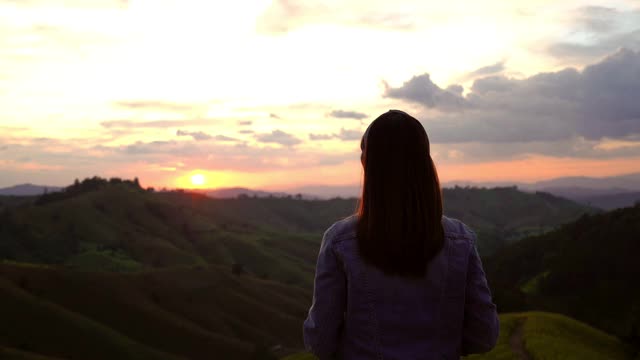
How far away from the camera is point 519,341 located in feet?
123

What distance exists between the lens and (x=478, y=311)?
457 centimetres

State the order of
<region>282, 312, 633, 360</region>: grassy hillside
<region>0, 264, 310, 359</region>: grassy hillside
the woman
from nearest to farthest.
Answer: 1. the woman
2. <region>282, 312, 633, 360</region>: grassy hillside
3. <region>0, 264, 310, 359</region>: grassy hillside

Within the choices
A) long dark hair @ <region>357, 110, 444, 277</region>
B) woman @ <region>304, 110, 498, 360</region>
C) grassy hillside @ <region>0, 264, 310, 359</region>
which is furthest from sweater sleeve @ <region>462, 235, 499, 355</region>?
grassy hillside @ <region>0, 264, 310, 359</region>

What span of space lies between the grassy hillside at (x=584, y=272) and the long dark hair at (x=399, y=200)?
6065 centimetres

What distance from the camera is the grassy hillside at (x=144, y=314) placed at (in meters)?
95.9

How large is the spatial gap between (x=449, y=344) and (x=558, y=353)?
1188 inches

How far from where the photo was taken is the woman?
4309 mm

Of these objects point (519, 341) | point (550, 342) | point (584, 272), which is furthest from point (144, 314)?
point (550, 342)

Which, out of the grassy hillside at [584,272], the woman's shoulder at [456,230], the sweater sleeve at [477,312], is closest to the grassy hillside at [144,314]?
the grassy hillside at [584,272]

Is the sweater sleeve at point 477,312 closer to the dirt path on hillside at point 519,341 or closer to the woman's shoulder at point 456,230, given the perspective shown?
the woman's shoulder at point 456,230

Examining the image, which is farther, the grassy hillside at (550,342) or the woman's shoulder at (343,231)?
the grassy hillside at (550,342)

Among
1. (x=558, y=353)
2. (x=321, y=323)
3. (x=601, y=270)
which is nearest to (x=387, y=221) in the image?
(x=321, y=323)

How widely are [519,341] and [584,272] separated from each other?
77.5 metres

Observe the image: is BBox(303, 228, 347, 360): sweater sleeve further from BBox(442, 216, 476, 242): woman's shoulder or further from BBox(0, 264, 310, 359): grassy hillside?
BBox(0, 264, 310, 359): grassy hillside
